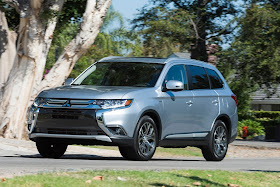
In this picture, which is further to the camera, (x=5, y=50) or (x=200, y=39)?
(x=200, y=39)

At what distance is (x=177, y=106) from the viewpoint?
39.1ft

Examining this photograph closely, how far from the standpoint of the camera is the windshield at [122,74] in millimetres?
11633

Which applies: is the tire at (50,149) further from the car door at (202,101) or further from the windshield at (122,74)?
the car door at (202,101)

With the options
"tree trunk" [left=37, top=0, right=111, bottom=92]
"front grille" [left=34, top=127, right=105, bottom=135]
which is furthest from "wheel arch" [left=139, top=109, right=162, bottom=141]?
"tree trunk" [left=37, top=0, right=111, bottom=92]

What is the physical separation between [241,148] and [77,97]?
52.1 ft

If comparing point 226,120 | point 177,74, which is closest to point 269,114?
point 226,120

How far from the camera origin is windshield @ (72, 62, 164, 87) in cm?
1163

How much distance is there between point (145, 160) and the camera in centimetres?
1120

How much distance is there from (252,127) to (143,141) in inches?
1081

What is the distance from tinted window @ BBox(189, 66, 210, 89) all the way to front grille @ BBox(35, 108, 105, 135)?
2.87 meters

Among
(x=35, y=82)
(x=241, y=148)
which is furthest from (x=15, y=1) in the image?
(x=241, y=148)

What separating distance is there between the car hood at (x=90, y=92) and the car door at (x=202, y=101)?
179 centimetres

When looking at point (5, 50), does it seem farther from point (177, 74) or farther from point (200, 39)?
point (177, 74)

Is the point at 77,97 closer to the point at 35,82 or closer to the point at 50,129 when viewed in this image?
the point at 50,129
